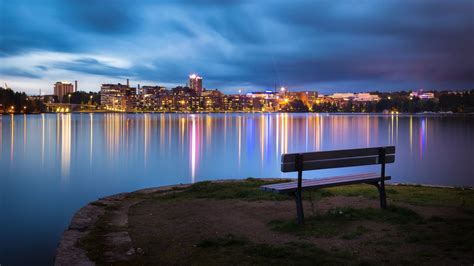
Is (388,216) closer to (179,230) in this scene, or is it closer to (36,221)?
(179,230)

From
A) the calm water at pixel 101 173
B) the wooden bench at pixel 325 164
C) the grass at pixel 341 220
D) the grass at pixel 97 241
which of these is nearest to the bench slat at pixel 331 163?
the wooden bench at pixel 325 164

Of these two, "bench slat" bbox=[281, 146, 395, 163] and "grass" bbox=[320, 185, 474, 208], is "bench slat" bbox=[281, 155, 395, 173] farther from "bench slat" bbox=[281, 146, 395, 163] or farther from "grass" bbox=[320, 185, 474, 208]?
"grass" bbox=[320, 185, 474, 208]

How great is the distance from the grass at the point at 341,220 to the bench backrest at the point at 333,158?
975mm

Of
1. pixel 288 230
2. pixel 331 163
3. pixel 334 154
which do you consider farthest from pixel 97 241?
pixel 334 154

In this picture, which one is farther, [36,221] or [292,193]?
[36,221]

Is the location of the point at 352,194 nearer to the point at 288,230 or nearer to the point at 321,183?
the point at 321,183

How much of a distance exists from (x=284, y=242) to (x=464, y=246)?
2.72 meters

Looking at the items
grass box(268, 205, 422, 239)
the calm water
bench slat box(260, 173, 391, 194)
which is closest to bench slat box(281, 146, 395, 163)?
bench slat box(260, 173, 391, 194)

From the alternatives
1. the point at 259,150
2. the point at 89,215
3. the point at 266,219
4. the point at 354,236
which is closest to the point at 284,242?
the point at 354,236

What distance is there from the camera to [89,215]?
9.88 metres

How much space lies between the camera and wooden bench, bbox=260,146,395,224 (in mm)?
8500

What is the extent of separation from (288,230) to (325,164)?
1659 millimetres

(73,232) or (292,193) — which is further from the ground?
(292,193)

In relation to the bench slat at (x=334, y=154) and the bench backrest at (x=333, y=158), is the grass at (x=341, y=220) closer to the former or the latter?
the bench backrest at (x=333, y=158)
